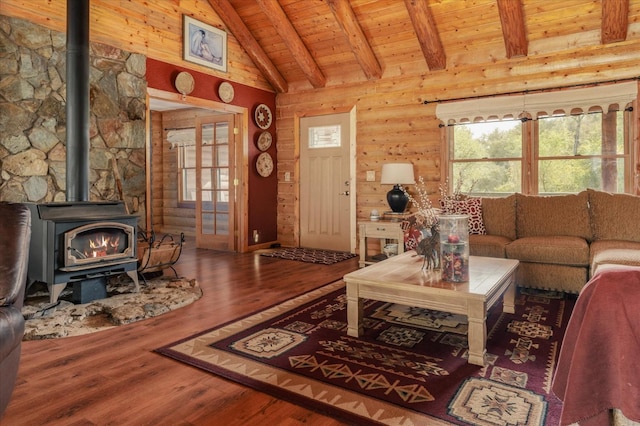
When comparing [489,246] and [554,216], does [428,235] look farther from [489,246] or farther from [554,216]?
[554,216]

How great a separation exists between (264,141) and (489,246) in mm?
3712

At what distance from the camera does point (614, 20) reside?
417 cm

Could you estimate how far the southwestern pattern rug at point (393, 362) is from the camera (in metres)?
1.85

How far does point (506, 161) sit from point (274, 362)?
3876 mm

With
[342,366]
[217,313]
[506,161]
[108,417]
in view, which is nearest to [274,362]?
[342,366]

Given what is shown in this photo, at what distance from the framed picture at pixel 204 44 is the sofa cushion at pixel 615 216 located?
461 centimetres

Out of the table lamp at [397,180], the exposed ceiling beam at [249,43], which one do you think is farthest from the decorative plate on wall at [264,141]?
the table lamp at [397,180]

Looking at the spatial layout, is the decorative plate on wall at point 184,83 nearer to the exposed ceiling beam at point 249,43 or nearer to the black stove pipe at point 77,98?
the exposed ceiling beam at point 249,43

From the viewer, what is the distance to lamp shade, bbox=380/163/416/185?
16.9ft

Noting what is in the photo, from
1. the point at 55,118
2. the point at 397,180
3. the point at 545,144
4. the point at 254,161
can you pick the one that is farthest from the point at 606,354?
the point at 254,161

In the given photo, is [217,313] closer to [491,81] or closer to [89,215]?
[89,215]

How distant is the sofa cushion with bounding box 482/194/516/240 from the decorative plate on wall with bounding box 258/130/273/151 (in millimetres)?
A: 3330

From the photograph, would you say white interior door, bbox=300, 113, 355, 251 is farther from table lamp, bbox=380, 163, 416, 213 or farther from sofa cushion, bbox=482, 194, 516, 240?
sofa cushion, bbox=482, 194, 516, 240

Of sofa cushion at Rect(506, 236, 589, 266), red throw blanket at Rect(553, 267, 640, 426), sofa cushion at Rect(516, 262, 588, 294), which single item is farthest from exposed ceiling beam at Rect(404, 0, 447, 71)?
red throw blanket at Rect(553, 267, 640, 426)
